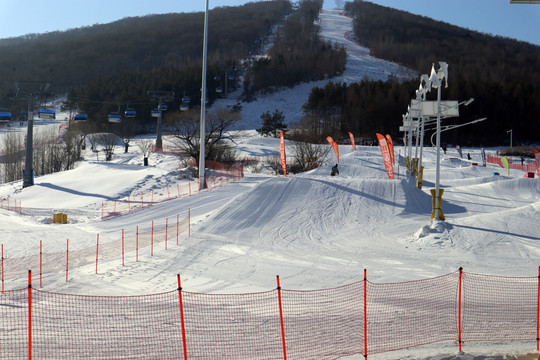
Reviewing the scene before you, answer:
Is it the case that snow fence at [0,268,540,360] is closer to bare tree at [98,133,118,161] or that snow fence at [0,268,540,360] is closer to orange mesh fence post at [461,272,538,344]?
orange mesh fence post at [461,272,538,344]

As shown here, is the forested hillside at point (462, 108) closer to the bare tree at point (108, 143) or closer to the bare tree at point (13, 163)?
the bare tree at point (108, 143)

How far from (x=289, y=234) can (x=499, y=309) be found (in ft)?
36.2

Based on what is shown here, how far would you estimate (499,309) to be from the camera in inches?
397

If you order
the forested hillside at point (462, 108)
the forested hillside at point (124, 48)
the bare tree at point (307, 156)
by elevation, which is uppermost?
the forested hillside at point (124, 48)

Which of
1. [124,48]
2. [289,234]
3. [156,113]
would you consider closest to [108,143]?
[156,113]

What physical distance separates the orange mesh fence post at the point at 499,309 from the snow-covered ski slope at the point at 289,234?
75cm

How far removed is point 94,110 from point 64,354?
8826 cm

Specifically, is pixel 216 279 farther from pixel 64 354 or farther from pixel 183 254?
pixel 64 354

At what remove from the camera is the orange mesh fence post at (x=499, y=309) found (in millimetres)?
8733

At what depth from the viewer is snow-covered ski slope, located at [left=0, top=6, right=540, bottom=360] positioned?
550 inches

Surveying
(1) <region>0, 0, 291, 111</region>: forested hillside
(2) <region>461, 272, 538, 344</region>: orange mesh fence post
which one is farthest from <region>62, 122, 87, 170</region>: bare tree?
(2) <region>461, 272, 538, 344</region>: orange mesh fence post

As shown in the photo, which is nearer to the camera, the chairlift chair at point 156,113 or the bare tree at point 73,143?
the chairlift chair at point 156,113

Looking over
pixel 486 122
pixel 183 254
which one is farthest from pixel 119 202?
pixel 486 122

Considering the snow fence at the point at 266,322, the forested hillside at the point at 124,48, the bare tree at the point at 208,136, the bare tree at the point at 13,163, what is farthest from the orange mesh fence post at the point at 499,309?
the forested hillside at the point at 124,48
